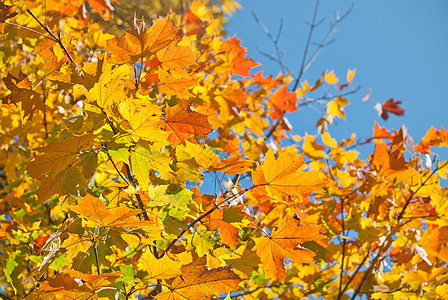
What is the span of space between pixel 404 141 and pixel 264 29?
1.39m

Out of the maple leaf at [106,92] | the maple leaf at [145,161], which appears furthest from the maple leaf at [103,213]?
the maple leaf at [106,92]

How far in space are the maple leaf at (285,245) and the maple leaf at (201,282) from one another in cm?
22

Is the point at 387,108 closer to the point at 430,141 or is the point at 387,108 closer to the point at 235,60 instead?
the point at 430,141

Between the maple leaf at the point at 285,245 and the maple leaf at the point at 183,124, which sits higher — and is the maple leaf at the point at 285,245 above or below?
below

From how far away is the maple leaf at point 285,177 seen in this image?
2.85ft

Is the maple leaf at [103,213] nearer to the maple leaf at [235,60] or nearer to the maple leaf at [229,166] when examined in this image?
the maple leaf at [229,166]

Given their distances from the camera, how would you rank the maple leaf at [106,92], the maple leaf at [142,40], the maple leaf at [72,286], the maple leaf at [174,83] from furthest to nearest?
the maple leaf at [174,83] < the maple leaf at [142,40] < the maple leaf at [106,92] < the maple leaf at [72,286]

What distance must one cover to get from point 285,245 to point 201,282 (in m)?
0.27

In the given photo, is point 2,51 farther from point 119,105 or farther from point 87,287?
point 87,287

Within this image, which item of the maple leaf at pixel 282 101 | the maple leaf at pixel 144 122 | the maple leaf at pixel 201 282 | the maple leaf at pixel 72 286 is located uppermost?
the maple leaf at pixel 282 101

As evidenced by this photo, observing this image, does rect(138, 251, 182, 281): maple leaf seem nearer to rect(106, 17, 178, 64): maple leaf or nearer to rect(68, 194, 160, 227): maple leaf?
rect(68, 194, 160, 227): maple leaf

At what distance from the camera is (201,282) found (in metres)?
0.78

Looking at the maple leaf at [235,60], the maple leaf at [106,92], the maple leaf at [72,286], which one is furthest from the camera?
the maple leaf at [235,60]

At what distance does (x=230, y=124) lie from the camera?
7.00 feet
